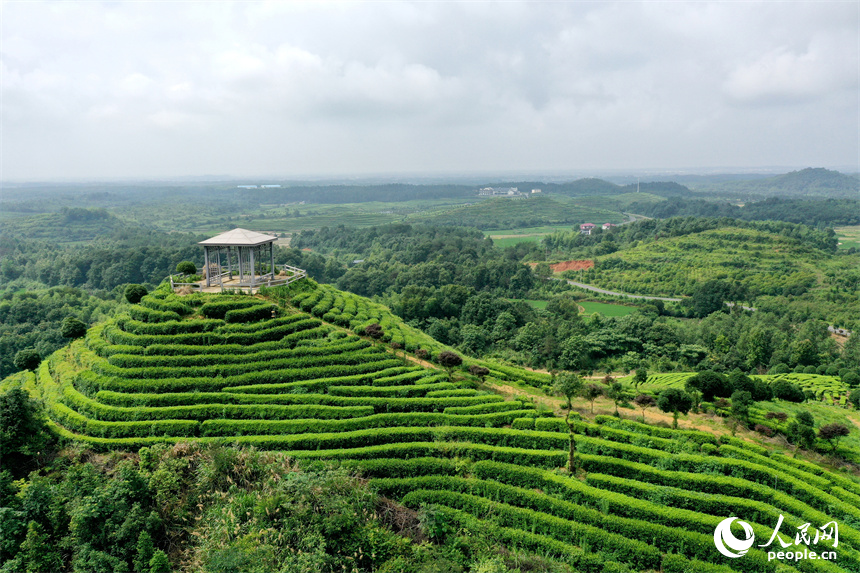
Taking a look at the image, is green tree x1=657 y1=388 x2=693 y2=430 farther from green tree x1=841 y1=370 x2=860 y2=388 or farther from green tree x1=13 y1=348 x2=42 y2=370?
green tree x1=13 y1=348 x2=42 y2=370

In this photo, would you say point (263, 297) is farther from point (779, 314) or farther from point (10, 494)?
point (779, 314)

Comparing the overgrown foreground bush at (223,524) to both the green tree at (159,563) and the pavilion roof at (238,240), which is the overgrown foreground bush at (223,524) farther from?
the pavilion roof at (238,240)

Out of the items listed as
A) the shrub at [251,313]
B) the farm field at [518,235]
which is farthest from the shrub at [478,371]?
the farm field at [518,235]

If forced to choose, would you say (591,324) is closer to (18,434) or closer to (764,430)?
(764,430)

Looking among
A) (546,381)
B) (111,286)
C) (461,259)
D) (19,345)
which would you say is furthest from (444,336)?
(111,286)

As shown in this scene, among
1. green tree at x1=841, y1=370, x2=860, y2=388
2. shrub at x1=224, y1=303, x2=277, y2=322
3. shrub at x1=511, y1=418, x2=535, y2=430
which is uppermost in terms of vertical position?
shrub at x1=224, y1=303, x2=277, y2=322

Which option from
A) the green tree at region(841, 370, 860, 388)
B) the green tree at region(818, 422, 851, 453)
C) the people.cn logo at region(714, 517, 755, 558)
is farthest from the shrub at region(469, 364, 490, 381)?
the green tree at region(841, 370, 860, 388)

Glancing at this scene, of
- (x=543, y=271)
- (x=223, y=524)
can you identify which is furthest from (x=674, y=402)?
(x=543, y=271)
